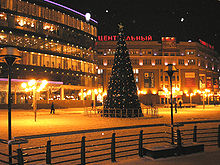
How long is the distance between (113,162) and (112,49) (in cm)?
7564

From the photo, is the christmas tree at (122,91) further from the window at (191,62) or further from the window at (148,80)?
the window at (191,62)

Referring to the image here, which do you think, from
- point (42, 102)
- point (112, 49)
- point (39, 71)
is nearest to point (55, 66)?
point (39, 71)

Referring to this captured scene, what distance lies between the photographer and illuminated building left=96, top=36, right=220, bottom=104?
82312mm

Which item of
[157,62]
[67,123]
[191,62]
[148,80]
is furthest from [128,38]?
[67,123]

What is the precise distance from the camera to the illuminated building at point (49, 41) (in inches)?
2026

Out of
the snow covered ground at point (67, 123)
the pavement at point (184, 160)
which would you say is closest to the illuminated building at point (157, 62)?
the snow covered ground at point (67, 123)

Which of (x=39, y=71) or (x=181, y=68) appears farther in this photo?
(x=181, y=68)

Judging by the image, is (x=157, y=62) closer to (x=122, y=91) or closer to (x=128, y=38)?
(x=128, y=38)

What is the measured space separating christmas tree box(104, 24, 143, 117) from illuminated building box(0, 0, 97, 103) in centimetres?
3075

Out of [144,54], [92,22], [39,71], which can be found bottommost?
[39,71]

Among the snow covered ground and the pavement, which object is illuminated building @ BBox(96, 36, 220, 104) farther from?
the pavement

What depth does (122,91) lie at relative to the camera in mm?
24625

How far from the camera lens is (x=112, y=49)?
82.3 metres

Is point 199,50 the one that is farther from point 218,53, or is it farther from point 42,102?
point 42,102
